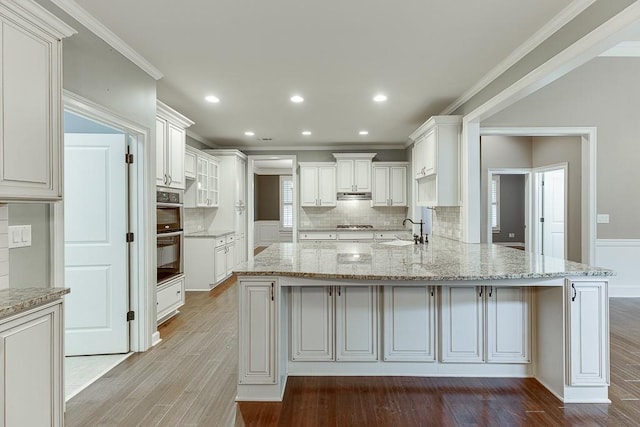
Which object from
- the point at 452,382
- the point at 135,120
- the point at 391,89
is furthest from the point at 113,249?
Result: the point at 391,89

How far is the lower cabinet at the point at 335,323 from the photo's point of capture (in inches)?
103

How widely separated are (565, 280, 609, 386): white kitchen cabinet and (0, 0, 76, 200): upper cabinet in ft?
10.5

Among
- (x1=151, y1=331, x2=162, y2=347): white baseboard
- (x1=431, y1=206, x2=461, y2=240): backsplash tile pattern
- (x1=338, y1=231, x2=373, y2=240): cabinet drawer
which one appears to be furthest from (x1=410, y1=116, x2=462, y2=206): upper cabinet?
(x1=151, y1=331, x2=162, y2=347): white baseboard

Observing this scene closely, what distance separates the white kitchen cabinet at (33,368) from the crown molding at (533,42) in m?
3.54

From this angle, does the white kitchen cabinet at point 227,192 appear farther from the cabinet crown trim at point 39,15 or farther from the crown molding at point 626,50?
the crown molding at point 626,50

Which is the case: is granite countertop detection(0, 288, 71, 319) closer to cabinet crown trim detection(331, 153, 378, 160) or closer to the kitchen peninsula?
the kitchen peninsula

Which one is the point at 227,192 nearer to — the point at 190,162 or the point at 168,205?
the point at 190,162

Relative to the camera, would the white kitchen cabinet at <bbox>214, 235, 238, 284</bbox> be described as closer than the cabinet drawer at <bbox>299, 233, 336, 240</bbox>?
Yes

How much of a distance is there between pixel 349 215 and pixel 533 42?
16.4ft

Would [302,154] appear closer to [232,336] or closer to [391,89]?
[391,89]

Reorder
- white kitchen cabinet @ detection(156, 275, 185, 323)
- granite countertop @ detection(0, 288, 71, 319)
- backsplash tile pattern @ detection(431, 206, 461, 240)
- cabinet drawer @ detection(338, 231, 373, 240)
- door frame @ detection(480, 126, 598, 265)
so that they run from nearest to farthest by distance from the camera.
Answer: granite countertop @ detection(0, 288, 71, 319) → white kitchen cabinet @ detection(156, 275, 185, 323) → door frame @ detection(480, 126, 598, 265) → backsplash tile pattern @ detection(431, 206, 461, 240) → cabinet drawer @ detection(338, 231, 373, 240)

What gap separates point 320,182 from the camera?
709 centimetres

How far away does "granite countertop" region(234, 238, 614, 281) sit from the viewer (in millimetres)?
2166

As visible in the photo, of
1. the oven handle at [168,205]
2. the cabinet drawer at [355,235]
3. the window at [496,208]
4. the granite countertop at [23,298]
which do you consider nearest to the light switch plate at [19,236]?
the granite countertop at [23,298]
